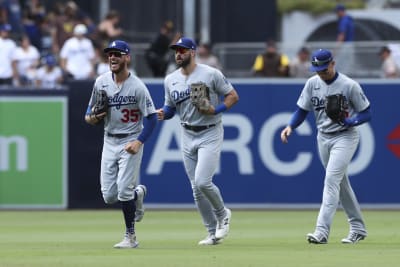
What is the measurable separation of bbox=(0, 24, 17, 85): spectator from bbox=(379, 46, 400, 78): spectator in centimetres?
656

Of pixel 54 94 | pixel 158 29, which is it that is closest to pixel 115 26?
pixel 158 29

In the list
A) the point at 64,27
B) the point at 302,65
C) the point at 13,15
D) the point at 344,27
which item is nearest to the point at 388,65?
the point at 302,65

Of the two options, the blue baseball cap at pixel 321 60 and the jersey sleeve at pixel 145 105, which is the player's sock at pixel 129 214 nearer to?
the jersey sleeve at pixel 145 105

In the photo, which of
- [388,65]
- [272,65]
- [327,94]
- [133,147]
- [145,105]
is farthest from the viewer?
[272,65]

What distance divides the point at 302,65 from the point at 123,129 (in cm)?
1050

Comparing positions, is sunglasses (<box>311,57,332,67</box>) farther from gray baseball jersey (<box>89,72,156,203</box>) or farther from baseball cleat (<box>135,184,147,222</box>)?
baseball cleat (<box>135,184,147,222</box>)

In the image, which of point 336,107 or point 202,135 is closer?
point 336,107

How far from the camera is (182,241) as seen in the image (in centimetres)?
1454

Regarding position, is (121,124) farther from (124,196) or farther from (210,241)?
(210,241)

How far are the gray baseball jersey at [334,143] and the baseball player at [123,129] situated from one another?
1781 millimetres

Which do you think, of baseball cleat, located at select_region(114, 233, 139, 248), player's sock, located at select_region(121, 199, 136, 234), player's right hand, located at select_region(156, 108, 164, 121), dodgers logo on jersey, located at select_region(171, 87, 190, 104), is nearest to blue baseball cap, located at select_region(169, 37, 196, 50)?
dodgers logo on jersey, located at select_region(171, 87, 190, 104)

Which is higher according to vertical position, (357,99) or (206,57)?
(357,99)

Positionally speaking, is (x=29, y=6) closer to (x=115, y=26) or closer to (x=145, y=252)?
(x=115, y=26)

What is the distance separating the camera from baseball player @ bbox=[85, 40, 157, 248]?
1334cm
